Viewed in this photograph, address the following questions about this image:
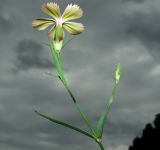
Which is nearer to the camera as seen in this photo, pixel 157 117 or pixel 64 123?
pixel 64 123

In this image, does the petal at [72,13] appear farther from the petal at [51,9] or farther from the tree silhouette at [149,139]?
the tree silhouette at [149,139]

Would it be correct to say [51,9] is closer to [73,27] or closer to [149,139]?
[73,27]

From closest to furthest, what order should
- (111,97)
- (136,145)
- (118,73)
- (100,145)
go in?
(100,145) → (111,97) → (118,73) → (136,145)

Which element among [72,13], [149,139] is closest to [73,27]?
[72,13]

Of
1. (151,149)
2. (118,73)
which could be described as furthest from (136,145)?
(118,73)

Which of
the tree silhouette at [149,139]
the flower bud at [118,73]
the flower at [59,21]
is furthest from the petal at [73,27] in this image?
the tree silhouette at [149,139]

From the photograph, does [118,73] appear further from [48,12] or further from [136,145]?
[136,145]
